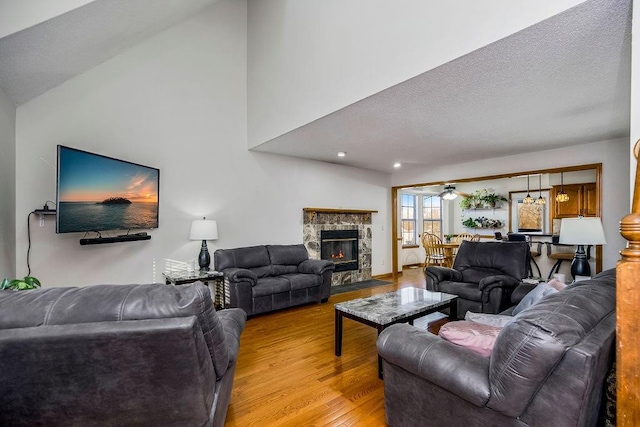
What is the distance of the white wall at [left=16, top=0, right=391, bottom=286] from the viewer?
122 inches

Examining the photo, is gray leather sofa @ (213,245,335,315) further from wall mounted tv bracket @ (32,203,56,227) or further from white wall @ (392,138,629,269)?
white wall @ (392,138,629,269)

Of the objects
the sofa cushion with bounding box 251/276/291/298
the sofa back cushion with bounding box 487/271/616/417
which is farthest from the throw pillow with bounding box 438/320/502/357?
the sofa cushion with bounding box 251/276/291/298

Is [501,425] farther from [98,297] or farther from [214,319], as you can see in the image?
[98,297]

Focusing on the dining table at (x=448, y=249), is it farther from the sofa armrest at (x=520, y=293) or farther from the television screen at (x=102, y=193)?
the television screen at (x=102, y=193)

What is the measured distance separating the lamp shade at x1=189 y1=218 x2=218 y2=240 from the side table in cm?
47

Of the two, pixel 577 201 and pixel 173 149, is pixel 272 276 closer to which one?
pixel 173 149

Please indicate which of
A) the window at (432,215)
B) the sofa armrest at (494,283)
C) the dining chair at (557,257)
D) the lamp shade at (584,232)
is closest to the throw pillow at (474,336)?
the sofa armrest at (494,283)

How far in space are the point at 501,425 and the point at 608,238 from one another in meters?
4.12

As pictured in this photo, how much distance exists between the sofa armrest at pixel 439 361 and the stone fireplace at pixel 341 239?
3879 millimetres

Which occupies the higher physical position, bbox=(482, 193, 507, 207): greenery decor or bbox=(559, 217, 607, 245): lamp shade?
bbox=(482, 193, 507, 207): greenery decor

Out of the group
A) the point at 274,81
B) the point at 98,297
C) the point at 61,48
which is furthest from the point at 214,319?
the point at 274,81

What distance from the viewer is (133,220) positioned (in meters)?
3.41

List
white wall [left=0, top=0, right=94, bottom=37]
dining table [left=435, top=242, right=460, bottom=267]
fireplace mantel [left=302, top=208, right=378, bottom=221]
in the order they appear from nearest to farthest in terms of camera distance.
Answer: white wall [left=0, top=0, right=94, bottom=37] < fireplace mantel [left=302, top=208, right=378, bottom=221] < dining table [left=435, top=242, right=460, bottom=267]

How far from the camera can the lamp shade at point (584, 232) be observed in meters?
3.09
